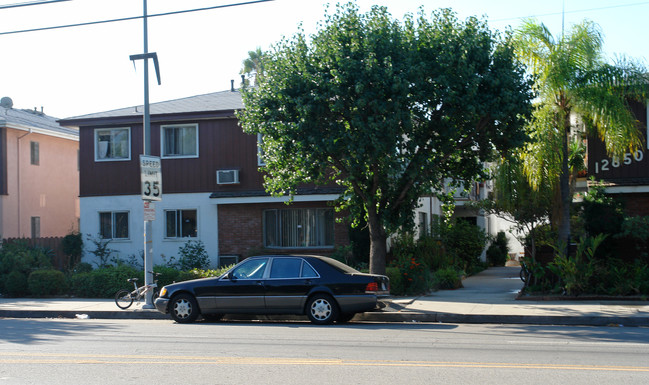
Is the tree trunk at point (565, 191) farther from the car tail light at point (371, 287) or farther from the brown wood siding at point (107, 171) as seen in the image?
the brown wood siding at point (107, 171)

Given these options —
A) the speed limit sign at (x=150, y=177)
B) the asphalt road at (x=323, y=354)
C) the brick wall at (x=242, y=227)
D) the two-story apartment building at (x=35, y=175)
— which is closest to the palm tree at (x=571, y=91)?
the asphalt road at (x=323, y=354)

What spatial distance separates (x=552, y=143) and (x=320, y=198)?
785 cm

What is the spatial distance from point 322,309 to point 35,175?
2096 cm

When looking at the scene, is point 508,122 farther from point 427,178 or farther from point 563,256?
point 563,256

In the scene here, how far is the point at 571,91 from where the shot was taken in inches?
662

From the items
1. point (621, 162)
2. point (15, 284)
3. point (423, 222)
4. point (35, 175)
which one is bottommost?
point (15, 284)

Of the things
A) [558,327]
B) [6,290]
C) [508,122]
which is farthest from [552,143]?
[6,290]

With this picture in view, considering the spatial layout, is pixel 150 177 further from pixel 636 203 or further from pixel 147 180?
pixel 636 203

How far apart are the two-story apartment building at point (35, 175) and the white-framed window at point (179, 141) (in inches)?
325

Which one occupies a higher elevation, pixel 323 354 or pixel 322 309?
pixel 322 309

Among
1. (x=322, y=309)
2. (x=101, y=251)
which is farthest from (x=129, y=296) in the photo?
(x=101, y=251)

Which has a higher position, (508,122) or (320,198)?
(508,122)

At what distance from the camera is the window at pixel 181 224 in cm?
2386

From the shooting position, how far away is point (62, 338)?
11.8 m
